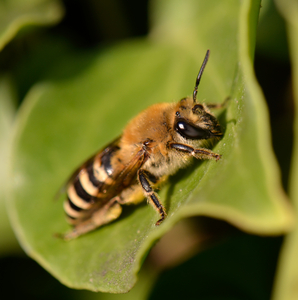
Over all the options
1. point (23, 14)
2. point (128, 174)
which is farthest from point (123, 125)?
point (23, 14)

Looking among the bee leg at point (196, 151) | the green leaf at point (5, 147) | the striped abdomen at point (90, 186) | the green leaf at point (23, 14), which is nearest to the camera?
the bee leg at point (196, 151)

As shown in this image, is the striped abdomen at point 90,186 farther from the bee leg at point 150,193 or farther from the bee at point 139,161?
the bee leg at point 150,193

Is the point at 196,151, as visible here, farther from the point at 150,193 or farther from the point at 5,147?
the point at 5,147

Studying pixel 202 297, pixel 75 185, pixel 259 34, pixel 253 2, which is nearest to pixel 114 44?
pixel 259 34

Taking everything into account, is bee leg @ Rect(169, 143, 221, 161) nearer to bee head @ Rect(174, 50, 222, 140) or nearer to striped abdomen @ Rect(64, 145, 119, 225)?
bee head @ Rect(174, 50, 222, 140)

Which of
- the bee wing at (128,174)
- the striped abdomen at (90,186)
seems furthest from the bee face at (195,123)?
the striped abdomen at (90,186)
